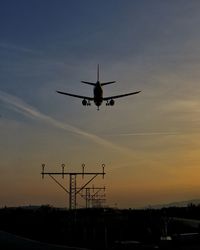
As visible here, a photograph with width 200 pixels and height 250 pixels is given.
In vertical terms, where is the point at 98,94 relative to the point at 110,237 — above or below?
above

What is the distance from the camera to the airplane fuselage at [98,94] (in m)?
74.4

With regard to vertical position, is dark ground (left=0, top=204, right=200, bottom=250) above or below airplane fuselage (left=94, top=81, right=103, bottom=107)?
below

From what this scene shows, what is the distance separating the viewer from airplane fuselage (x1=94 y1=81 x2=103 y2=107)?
Result: 74375mm

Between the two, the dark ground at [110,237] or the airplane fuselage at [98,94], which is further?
the airplane fuselage at [98,94]

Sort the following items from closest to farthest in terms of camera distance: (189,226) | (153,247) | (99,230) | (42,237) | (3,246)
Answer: (153,247), (3,246), (42,237), (99,230), (189,226)

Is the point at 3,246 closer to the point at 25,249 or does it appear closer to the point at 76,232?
the point at 25,249

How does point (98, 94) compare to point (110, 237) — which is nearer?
point (110, 237)

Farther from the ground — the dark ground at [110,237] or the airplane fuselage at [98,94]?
the airplane fuselage at [98,94]

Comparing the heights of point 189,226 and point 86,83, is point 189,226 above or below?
below

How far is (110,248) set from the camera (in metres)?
51.7

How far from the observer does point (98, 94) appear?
7588 cm

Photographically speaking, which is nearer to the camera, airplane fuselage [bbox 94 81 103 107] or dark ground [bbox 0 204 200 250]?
dark ground [bbox 0 204 200 250]

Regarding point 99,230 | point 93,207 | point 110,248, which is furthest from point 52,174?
point 93,207

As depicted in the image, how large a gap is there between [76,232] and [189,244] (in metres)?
21.3
